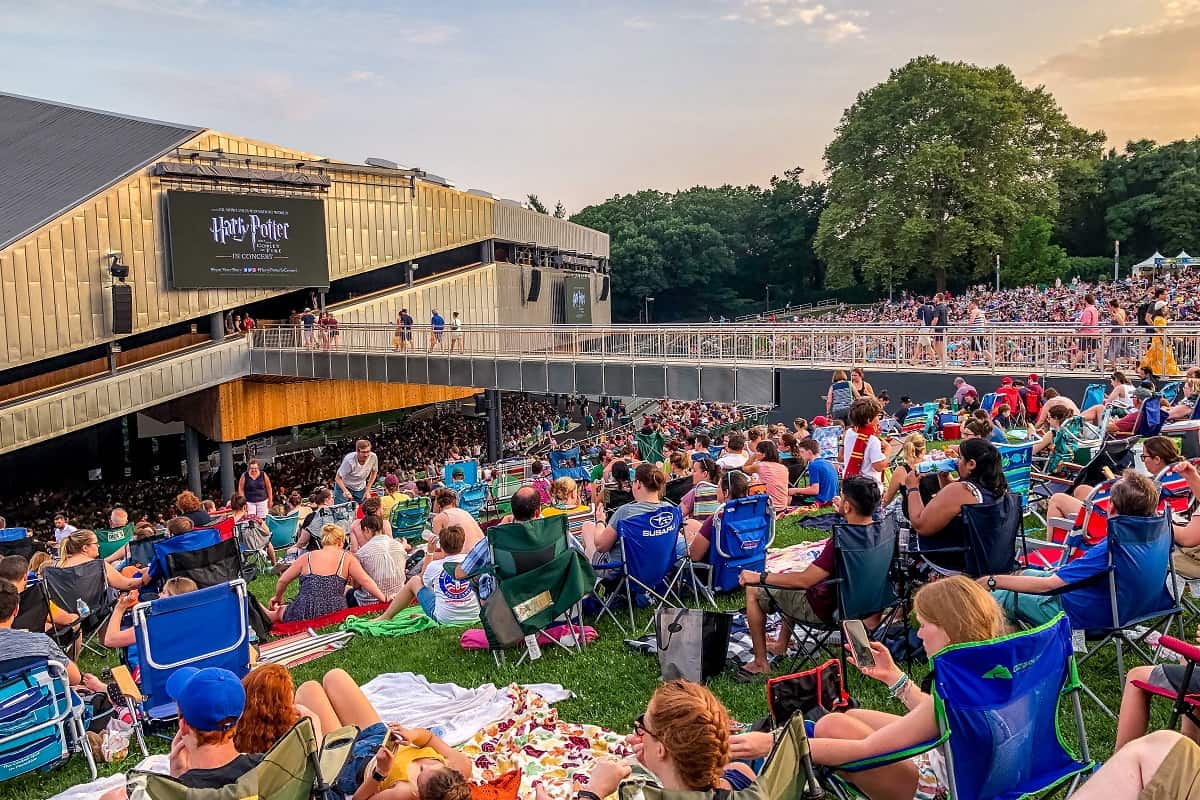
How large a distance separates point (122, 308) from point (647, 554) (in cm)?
2470

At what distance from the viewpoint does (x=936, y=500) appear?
19.1 feet

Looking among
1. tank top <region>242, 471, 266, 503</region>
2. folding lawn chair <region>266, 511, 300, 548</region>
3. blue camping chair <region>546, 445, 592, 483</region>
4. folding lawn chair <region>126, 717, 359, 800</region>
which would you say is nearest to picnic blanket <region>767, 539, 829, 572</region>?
folding lawn chair <region>126, 717, 359, 800</region>

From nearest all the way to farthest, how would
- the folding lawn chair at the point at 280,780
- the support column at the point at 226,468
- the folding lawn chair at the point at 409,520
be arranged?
the folding lawn chair at the point at 280,780, the folding lawn chair at the point at 409,520, the support column at the point at 226,468

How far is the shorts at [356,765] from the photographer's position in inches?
148

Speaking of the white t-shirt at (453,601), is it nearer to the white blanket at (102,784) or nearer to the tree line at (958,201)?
the white blanket at (102,784)

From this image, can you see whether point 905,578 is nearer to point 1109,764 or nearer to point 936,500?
point 936,500

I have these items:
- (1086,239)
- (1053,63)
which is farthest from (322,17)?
(1086,239)

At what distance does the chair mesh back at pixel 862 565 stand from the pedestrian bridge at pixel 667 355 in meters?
13.3

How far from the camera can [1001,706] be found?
3094 mm

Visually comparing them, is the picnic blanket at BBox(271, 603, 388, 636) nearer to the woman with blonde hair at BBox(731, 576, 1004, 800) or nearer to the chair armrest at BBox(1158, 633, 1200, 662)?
the woman with blonde hair at BBox(731, 576, 1004, 800)

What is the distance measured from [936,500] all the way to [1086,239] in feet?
204

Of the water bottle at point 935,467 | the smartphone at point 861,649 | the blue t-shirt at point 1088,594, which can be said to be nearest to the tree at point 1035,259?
the water bottle at point 935,467

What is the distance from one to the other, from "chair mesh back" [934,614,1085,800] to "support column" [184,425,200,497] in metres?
31.2

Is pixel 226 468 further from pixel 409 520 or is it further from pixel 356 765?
pixel 356 765
